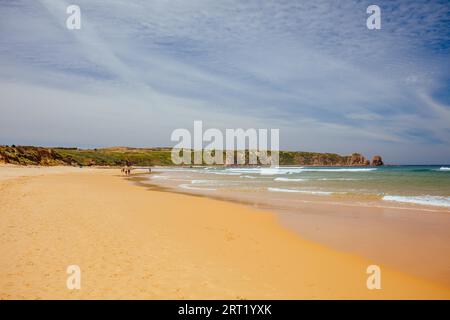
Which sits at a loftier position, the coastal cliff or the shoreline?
the coastal cliff

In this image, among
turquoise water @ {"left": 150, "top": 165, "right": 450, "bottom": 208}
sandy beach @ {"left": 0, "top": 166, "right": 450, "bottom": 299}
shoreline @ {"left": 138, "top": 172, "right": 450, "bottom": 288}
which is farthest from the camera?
turquoise water @ {"left": 150, "top": 165, "right": 450, "bottom": 208}

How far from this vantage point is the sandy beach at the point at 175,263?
498 cm

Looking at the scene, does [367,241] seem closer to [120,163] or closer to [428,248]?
[428,248]

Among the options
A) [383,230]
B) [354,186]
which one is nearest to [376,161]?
[354,186]

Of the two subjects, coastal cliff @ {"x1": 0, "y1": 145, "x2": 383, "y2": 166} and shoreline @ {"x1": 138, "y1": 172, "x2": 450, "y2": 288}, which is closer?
shoreline @ {"x1": 138, "y1": 172, "x2": 450, "y2": 288}

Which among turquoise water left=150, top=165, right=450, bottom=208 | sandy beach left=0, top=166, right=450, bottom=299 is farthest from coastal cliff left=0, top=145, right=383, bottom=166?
sandy beach left=0, top=166, right=450, bottom=299

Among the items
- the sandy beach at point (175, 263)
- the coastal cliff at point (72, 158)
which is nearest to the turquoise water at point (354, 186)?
the sandy beach at point (175, 263)

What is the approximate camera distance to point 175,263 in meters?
6.31

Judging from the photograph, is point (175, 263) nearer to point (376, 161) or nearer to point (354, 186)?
point (354, 186)

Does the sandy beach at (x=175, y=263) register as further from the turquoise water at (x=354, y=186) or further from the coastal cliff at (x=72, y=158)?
the coastal cliff at (x=72, y=158)

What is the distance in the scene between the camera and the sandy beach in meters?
4.98

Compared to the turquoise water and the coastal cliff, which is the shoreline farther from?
the coastal cliff
